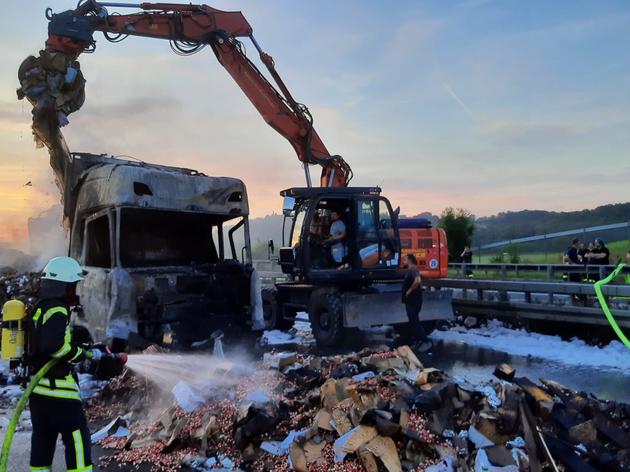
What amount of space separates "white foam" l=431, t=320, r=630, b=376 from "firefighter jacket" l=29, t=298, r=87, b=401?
7527mm

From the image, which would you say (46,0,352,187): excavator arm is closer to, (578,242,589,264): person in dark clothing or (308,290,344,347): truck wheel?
(308,290,344,347): truck wheel

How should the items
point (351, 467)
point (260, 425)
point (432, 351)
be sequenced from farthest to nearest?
point (432, 351) → point (260, 425) → point (351, 467)

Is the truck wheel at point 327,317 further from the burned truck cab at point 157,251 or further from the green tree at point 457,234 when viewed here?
the green tree at point 457,234

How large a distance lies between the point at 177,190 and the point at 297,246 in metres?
2.65

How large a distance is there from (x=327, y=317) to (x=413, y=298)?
156 centimetres

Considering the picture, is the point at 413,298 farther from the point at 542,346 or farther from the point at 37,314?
the point at 37,314

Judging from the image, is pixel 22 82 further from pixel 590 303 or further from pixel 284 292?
pixel 590 303

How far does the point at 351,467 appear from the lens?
4391mm

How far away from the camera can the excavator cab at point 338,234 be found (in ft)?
33.3

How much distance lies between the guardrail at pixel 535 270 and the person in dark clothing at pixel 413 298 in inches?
204

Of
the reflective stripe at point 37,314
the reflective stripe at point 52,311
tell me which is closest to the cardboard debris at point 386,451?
the reflective stripe at point 52,311

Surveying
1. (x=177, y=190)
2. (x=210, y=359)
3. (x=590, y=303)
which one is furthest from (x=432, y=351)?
(x=177, y=190)

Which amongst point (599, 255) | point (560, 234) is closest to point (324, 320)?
point (599, 255)

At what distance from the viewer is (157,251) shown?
33.4ft
